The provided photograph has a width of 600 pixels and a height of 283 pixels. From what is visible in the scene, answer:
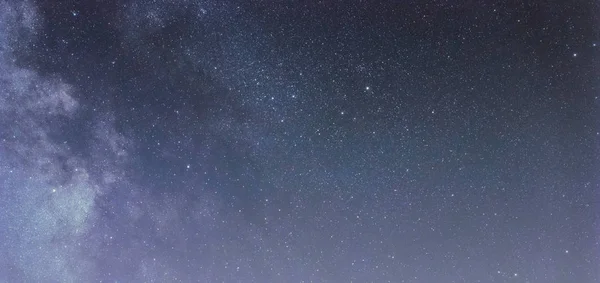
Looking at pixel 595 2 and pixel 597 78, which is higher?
pixel 595 2

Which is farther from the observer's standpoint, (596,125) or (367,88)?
(367,88)

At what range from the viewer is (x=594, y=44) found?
3.92 m

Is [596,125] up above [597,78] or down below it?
below

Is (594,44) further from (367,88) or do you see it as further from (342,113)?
(342,113)

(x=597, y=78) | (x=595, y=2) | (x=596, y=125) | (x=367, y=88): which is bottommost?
(x=596, y=125)

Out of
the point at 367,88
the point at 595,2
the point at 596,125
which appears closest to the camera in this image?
the point at 595,2

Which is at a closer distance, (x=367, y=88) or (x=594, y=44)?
(x=594, y=44)

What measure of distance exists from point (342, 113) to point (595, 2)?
3.21 meters

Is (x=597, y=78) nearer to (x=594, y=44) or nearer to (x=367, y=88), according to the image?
(x=594, y=44)

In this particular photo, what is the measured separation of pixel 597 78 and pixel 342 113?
3145mm

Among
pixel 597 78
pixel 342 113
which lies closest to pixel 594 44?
pixel 597 78

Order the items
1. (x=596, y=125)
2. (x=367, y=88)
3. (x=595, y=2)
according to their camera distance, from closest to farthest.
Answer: (x=595, y=2)
(x=596, y=125)
(x=367, y=88)

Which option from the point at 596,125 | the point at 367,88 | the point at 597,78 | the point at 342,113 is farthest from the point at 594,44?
the point at 342,113

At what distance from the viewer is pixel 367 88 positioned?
188 inches
